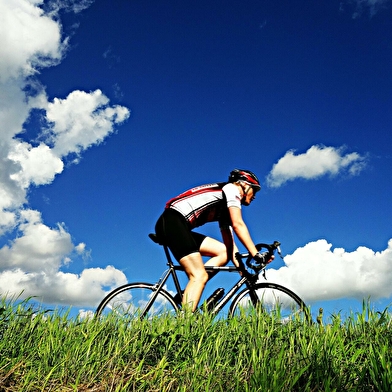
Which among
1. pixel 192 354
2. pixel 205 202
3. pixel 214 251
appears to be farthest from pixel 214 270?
pixel 192 354

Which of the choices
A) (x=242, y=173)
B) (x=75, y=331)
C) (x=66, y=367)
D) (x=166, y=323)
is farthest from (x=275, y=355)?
(x=242, y=173)

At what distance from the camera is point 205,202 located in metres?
6.21

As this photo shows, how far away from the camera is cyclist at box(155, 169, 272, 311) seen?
5961 millimetres

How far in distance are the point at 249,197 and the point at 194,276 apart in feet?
4.58

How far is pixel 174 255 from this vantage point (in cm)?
612

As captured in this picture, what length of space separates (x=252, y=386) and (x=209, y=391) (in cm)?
33

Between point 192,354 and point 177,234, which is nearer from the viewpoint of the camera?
point 192,354

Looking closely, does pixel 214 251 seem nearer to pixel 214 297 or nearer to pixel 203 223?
pixel 203 223

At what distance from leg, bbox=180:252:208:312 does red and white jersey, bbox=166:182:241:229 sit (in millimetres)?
500

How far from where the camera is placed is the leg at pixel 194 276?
5.90 m

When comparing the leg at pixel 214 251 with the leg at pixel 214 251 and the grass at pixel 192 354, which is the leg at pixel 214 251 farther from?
the grass at pixel 192 354

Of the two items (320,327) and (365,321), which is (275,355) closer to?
(320,327)

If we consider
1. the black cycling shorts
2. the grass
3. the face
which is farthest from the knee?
the face

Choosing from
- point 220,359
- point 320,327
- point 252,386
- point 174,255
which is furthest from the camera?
point 174,255
